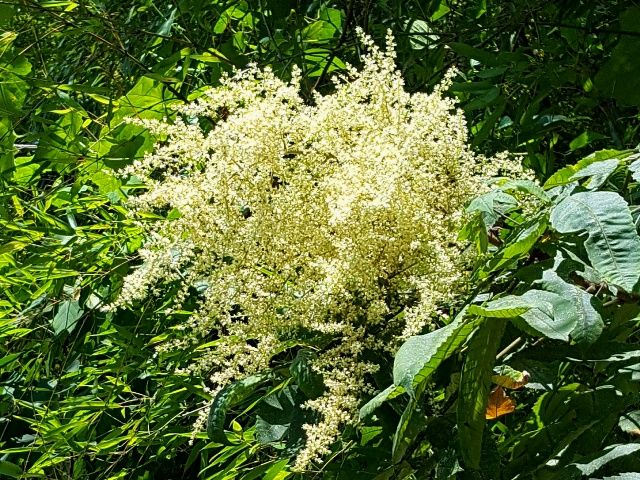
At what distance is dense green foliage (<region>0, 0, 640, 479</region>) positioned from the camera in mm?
1163

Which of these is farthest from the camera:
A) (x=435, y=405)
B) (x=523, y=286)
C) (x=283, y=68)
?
(x=283, y=68)

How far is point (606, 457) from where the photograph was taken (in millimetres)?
1229

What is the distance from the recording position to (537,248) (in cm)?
124

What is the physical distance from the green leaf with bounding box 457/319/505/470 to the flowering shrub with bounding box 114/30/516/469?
0.07 metres

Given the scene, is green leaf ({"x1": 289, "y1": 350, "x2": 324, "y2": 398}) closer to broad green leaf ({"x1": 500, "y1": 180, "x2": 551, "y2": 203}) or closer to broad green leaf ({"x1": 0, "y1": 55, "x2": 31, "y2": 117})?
broad green leaf ({"x1": 500, "y1": 180, "x2": 551, "y2": 203})

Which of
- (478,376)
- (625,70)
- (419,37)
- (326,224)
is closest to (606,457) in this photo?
(478,376)

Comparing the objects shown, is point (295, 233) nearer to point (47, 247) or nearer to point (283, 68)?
point (283, 68)

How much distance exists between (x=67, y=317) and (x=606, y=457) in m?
1.41

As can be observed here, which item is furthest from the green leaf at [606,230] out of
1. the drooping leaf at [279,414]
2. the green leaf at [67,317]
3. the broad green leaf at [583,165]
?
the green leaf at [67,317]

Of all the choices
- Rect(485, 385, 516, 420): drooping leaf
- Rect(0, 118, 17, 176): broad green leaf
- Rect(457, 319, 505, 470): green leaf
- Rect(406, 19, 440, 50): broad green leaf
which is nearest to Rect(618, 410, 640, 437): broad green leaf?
Rect(485, 385, 516, 420): drooping leaf

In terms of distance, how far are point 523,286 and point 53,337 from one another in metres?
1.54

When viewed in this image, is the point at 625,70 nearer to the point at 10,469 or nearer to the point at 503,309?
the point at 503,309

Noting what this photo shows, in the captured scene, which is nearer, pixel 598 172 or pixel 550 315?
pixel 550 315

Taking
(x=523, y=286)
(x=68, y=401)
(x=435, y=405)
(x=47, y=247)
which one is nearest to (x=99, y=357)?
(x=68, y=401)
